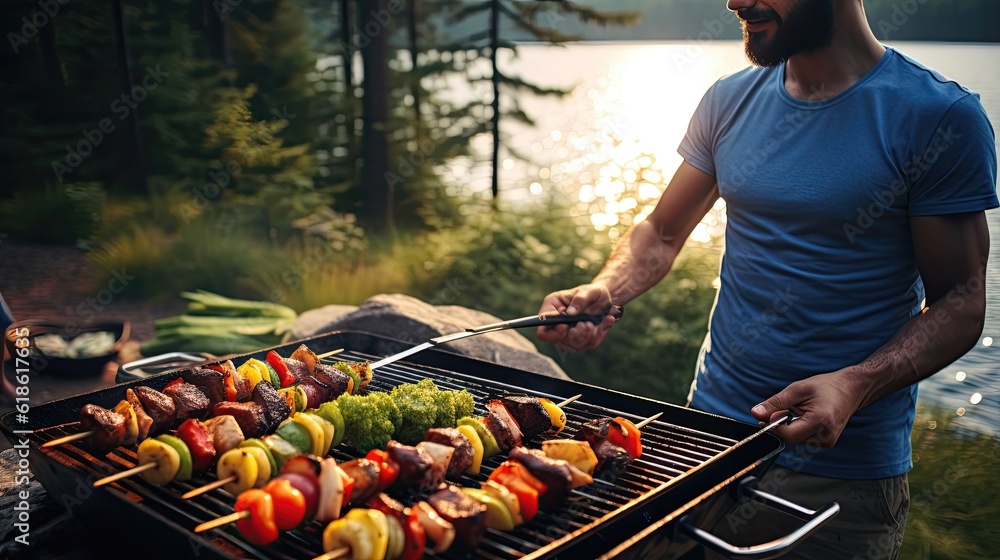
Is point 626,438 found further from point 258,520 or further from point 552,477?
point 258,520

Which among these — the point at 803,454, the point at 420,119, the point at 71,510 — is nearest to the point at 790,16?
the point at 803,454

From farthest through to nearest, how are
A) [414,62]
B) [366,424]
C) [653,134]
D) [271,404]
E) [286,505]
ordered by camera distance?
[414,62]
[653,134]
[271,404]
[366,424]
[286,505]

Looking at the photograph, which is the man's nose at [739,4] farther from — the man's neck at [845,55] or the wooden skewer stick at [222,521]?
the wooden skewer stick at [222,521]

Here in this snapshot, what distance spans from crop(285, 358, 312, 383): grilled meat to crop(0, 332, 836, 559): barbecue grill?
419 millimetres

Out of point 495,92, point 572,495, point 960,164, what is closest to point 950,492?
point 960,164

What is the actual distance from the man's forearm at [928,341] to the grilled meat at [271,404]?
1834 mm

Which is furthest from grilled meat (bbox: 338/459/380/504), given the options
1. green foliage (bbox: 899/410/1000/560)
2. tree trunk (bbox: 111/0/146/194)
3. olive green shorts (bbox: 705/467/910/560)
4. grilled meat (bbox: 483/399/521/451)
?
tree trunk (bbox: 111/0/146/194)

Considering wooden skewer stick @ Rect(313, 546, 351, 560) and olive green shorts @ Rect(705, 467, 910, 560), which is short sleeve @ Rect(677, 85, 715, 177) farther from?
wooden skewer stick @ Rect(313, 546, 351, 560)

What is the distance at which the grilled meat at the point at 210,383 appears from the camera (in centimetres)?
262

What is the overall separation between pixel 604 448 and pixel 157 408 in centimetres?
139

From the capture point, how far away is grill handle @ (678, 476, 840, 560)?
1800 millimetres

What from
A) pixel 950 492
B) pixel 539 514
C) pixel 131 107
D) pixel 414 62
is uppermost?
pixel 414 62

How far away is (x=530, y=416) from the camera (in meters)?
2.46

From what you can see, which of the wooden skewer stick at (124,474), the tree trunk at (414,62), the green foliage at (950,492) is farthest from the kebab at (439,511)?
the tree trunk at (414,62)
